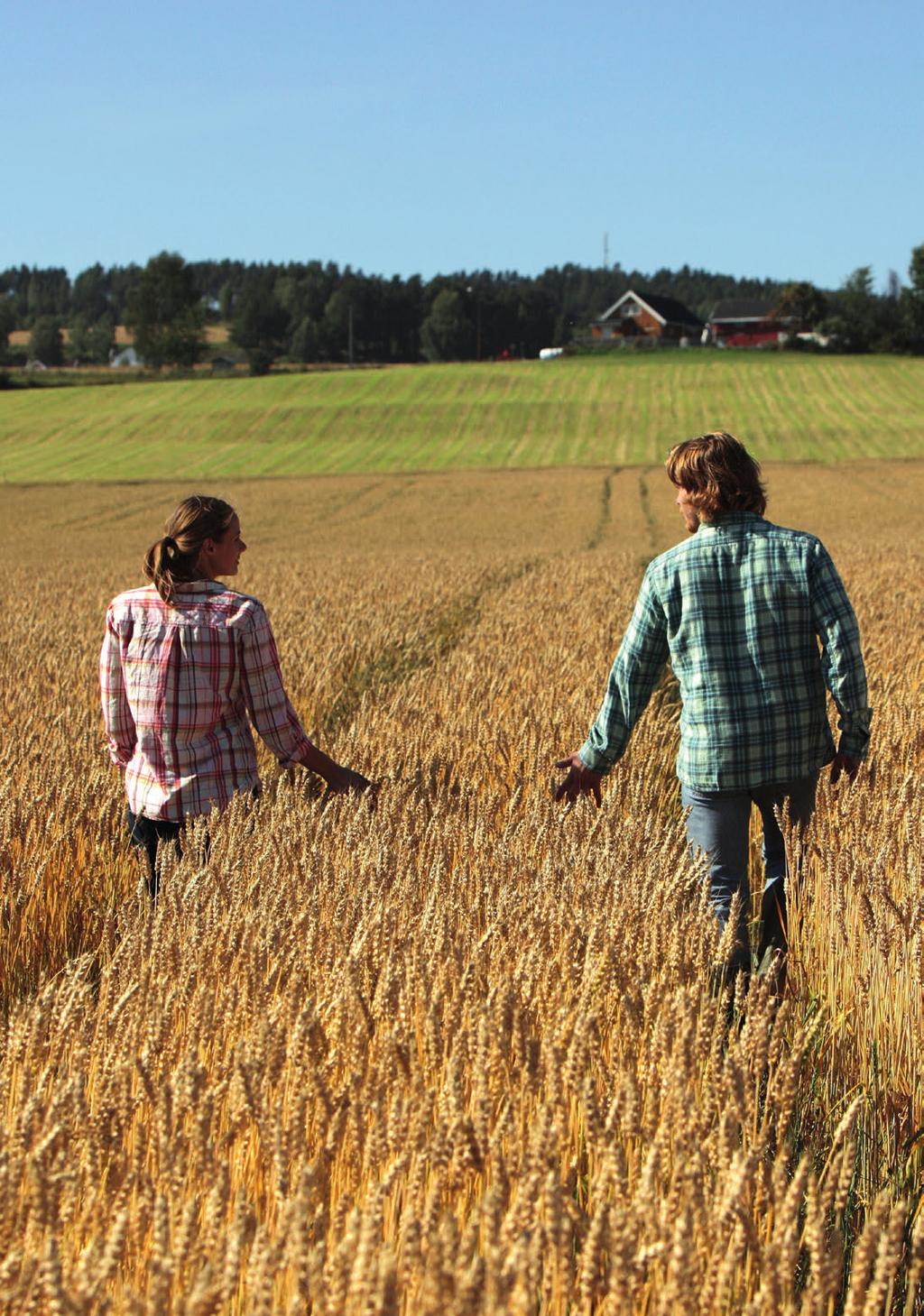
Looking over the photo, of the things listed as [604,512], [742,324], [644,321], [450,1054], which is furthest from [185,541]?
[742,324]

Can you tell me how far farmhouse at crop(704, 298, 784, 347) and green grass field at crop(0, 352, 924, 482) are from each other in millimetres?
38542

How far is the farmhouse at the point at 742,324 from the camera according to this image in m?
124

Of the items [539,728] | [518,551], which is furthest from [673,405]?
[539,728]

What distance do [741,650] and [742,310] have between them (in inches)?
5392

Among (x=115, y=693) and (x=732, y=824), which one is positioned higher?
(x=115, y=693)

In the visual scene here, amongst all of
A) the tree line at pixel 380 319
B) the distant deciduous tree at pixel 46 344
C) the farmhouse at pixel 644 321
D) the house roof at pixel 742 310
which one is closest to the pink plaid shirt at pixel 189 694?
the tree line at pixel 380 319

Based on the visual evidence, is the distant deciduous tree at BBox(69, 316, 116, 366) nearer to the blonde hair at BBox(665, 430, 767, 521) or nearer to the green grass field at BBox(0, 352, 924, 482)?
the green grass field at BBox(0, 352, 924, 482)

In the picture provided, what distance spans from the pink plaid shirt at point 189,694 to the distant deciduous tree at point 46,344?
489ft

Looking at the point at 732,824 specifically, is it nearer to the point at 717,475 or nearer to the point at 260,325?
the point at 717,475

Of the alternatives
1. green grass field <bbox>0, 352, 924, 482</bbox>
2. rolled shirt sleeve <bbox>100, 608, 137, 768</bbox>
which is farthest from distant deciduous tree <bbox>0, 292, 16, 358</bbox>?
rolled shirt sleeve <bbox>100, 608, 137, 768</bbox>

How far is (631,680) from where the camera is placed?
13.1 feet

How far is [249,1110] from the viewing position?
1882 mm

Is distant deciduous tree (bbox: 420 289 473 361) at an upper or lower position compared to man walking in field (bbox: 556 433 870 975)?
upper

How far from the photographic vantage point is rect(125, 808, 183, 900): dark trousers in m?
4.05
